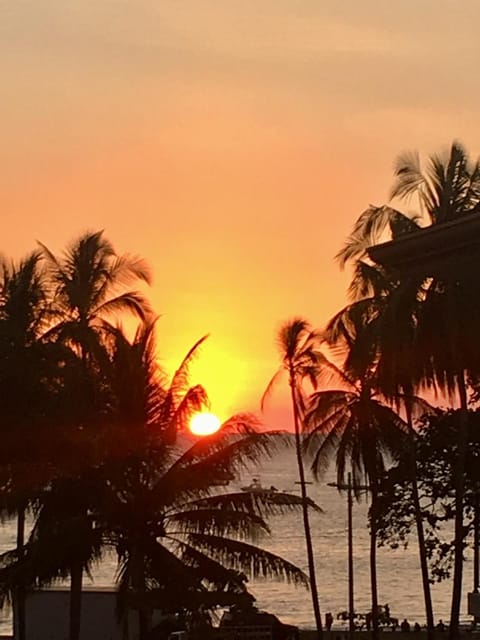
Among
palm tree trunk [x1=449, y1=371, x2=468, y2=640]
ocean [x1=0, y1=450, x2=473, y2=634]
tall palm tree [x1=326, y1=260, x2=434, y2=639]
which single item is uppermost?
tall palm tree [x1=326, y1=260, x2=434, y2=639]

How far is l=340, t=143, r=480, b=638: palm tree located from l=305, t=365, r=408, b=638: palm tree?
5.64 metres

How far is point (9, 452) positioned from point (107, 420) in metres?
3.62

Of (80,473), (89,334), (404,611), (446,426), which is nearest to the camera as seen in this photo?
(80,473)

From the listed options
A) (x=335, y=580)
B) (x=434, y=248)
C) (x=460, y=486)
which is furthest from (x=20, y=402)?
(x=335, y=580)

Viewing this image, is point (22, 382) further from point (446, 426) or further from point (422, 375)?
point (446, 426)

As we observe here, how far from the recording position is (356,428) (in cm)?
3753

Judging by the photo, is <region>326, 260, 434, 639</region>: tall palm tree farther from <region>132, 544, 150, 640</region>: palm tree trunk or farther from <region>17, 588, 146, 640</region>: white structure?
<region>17, 588, 146, 640</region>: white structure

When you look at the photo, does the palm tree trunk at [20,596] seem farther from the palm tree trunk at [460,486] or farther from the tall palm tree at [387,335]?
the palm tree trunk at [460,486]

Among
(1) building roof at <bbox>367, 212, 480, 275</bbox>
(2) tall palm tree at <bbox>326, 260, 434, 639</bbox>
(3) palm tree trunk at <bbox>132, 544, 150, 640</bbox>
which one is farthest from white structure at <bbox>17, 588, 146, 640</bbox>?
(1) building roof at <bbox>367, 212, 480, 275</bbox>

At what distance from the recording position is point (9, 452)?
2828 centimetres

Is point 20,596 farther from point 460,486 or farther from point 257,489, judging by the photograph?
point 257,489

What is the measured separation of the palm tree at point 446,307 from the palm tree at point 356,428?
18.5ft

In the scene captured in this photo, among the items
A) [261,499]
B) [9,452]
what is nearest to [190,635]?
[261,499]

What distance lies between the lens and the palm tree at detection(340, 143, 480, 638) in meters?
26.8
